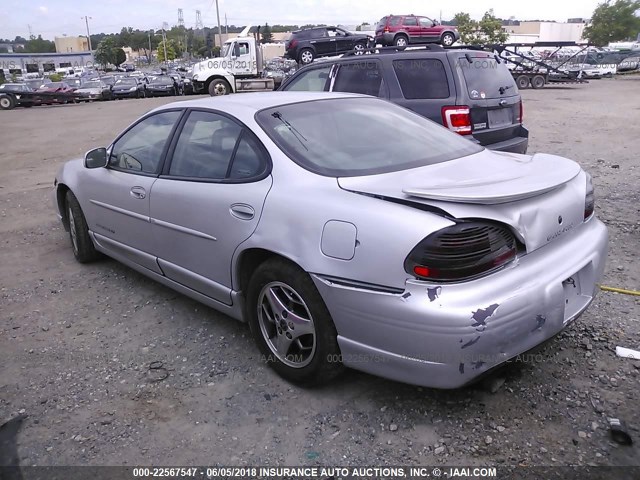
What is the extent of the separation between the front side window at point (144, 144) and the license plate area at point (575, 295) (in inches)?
108

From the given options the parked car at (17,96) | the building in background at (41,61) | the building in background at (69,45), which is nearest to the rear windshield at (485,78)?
the parked car at (17,96)

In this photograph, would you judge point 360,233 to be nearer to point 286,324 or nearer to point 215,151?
point 286,324

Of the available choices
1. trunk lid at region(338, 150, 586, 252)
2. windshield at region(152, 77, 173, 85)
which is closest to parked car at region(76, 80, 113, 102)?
windshield at region(152, 77, 173, 85)

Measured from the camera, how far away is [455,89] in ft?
20.2

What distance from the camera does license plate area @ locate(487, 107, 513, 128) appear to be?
6.20 meters

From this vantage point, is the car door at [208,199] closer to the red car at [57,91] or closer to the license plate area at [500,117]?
the license plate area at [500,117]

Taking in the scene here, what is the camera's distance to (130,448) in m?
2.57

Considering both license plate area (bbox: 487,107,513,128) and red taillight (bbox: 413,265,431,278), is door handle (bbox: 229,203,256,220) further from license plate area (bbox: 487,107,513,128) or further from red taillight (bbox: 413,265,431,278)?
license plate area (bbox: 487,107,513,128)

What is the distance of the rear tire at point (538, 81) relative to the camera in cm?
2742

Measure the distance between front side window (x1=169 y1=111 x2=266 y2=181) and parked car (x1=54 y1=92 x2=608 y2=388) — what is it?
0.5 inches

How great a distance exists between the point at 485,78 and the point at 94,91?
2905 cm

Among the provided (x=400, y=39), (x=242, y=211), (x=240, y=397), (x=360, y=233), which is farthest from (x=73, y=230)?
(x=400, y=39)

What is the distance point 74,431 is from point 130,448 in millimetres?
358

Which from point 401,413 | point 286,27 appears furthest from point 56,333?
point 286,27
